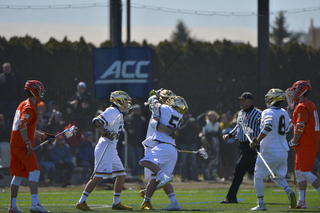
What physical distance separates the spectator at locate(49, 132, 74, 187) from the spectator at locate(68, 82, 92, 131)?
91 centimetres

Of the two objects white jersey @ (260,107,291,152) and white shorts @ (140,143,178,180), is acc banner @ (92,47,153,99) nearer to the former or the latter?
white shorts @ (140,143,178,180)

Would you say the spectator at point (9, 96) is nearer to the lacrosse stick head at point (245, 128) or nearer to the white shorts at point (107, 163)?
the white shorts at point (107, 163)

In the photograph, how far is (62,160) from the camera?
13547 millimetres

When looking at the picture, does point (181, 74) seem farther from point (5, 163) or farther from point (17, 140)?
point (17, 140)

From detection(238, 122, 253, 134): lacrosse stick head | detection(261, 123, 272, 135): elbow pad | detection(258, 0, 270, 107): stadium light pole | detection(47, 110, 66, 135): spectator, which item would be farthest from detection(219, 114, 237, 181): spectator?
detection(261, 123, 272, 135): elbow pad

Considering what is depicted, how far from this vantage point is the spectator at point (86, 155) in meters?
13.7

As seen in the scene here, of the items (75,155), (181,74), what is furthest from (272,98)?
(181,74)

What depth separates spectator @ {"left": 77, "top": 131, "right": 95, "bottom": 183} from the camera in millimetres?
13656

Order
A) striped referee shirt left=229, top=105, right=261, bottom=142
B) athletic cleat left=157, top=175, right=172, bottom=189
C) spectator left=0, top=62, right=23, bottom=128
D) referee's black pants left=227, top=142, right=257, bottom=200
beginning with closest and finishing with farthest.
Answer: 1. athletic cleat left=157, top=175, right=172, bottom=189
2. striped referee shirt left=229, top=105, right=261, bottom=142
3. referee's black pants left=227, top=142, right=257, bottom=200
4. spectator left=0, top=62, right=23, bottom=128

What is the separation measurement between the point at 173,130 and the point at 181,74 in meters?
11.6

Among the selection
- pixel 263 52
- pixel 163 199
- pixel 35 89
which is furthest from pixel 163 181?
pixel 263 52

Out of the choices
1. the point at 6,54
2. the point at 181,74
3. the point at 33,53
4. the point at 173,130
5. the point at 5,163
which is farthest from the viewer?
the point at 181,74

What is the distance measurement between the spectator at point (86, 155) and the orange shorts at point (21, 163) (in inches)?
243

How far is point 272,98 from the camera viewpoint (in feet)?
27.0
